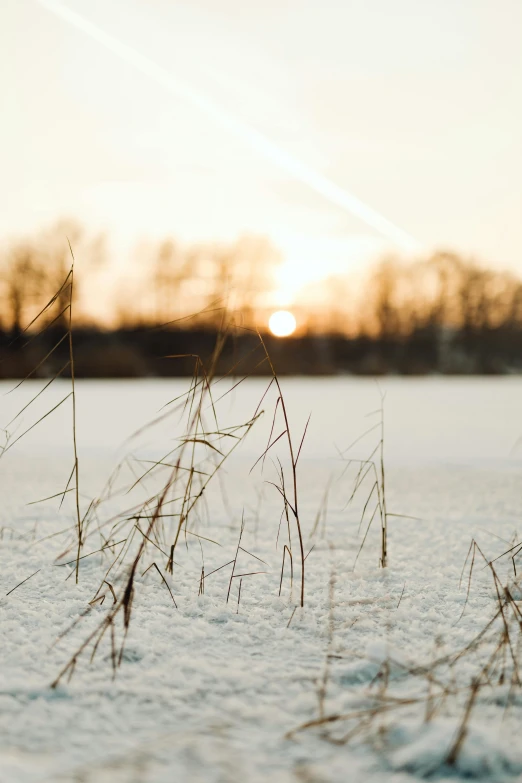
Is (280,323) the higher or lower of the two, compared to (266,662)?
higher

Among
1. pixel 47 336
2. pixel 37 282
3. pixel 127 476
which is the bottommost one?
pixel 127 476

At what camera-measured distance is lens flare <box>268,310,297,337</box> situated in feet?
9.46

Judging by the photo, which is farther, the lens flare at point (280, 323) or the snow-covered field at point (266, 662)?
the lens flare at point (280, 323)

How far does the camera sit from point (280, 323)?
24.6 feet

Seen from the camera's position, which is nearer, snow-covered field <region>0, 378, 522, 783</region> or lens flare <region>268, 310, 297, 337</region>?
snow-covered field <region>0, 378, 522, 783</region>

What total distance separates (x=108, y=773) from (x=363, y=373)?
16965 mm

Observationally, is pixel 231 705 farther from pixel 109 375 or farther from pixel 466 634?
pixel 109 375

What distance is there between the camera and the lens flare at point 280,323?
9.46 feet

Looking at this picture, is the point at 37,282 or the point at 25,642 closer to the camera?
the point at 25,642

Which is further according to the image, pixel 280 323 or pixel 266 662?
pixel 280 323

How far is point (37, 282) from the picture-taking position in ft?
54.8

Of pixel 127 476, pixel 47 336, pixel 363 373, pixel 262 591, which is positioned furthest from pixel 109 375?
pixel 262 591

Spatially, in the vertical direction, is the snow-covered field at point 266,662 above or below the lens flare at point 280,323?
below

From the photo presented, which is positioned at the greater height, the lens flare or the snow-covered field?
the lens flare
